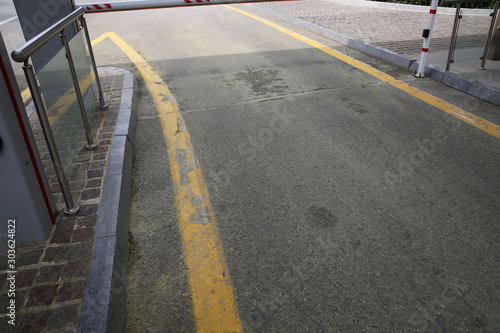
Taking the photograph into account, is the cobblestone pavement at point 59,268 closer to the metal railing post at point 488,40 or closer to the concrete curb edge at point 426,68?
the concrete curb edge at point 426,68

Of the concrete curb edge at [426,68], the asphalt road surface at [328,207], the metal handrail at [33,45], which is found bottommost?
the asphalt road surface at [328,207]

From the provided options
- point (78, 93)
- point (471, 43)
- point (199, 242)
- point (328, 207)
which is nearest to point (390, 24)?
point (471, 43)

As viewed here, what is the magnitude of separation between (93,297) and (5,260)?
2.58 feet

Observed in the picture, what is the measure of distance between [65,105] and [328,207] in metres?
2.46

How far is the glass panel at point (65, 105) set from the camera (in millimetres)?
2941

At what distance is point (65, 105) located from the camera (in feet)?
10.8

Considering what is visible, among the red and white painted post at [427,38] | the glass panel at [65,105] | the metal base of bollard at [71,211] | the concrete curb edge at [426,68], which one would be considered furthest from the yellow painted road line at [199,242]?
the concrete curb edge at [426,68]

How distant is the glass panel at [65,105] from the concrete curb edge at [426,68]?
17.4ft

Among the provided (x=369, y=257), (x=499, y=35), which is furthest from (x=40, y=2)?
(x=499, y=35)

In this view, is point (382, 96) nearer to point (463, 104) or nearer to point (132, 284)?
point (463, 104)

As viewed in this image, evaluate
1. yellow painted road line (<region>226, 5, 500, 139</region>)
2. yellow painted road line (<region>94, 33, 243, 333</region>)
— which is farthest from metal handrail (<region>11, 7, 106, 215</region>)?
yellow painted road line (<region>226, 5, 500, 139</region>)

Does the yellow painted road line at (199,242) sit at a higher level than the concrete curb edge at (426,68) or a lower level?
lower

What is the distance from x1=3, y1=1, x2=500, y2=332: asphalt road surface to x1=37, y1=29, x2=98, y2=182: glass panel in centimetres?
63

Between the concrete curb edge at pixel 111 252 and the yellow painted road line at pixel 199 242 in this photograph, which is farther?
the yellow painted road line at pixel 199 242
